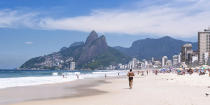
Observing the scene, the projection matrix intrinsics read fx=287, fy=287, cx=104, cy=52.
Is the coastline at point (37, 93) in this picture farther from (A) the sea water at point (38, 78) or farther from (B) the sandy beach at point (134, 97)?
(A) the sea water at point (38, 78)

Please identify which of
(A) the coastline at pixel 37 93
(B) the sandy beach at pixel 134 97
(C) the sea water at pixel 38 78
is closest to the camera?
(B) the sandy beach at pixel 134 97

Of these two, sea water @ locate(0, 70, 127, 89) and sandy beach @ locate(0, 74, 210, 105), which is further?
sea water @ locate(0, 70, 127, 89)

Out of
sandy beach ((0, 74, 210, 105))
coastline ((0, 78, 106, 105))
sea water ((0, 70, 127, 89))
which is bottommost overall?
sea water ((0, 70, 127, 89))

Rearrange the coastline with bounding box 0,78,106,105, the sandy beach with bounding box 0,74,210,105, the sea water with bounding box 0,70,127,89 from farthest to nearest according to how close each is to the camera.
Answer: the sea water with bounding box 0,70,127,89 < the coastline with bounding box 0,78,106,105 < the sandy beach with bounding box 0,74,210,105

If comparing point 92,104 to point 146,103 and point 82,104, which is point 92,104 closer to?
point 82,104

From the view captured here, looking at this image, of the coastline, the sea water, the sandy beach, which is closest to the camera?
the sandy beach

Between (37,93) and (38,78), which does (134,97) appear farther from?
(38,78)

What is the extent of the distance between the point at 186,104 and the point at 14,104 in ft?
26.9

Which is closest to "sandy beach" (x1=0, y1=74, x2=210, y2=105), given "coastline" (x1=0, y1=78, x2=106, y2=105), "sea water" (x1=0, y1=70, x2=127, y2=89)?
"coastline" (x1=0, y1=78, x2=106, y2=105)

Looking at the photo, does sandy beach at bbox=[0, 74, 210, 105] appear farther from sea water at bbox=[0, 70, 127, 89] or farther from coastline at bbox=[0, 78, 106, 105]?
sea water at bbox=[0, 70, 127, 89]

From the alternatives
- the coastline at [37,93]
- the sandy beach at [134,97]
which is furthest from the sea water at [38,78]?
the sandy beach at [134,97]

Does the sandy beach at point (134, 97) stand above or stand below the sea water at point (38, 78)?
above

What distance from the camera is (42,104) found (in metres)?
13.6

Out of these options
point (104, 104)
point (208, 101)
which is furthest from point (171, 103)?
point (104, 104)
